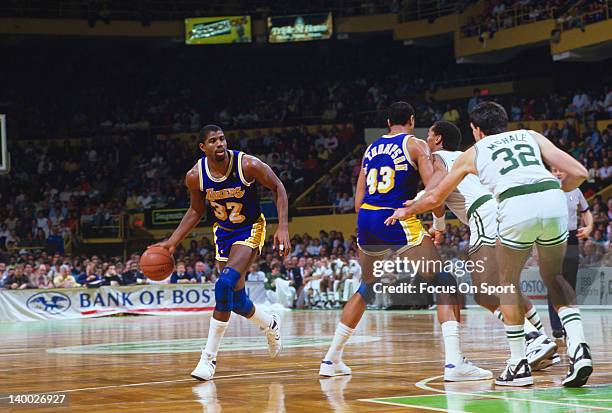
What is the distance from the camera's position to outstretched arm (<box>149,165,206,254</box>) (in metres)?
9.06

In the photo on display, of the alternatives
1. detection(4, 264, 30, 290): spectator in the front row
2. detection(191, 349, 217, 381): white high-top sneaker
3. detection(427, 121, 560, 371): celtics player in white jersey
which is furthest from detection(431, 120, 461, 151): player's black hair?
detection(4, 264, 30, 290): spectator in the front row

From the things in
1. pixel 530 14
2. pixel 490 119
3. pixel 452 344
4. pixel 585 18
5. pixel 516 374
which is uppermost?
pixel 530 14

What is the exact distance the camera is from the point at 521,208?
706cm

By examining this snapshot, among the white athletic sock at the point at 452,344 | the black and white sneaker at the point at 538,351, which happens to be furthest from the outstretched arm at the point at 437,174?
the black and white sneaker at the point at 538,351

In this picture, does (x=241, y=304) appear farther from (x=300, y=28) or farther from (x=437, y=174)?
(x=300, y=28)

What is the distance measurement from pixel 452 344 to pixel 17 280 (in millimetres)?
18756

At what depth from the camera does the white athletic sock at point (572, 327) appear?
7.12 m

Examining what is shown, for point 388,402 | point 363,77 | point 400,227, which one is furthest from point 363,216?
point 363,77

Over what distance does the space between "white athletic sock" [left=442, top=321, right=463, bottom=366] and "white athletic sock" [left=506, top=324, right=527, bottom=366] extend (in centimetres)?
53

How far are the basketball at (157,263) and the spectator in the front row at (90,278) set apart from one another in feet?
53.3

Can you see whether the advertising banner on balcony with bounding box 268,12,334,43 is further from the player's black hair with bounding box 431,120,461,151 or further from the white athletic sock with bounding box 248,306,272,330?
the player's black hair with bounding box 431,120,461,151

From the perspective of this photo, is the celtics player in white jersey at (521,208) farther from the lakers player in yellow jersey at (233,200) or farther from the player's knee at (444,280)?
the lakers player in yellow jersey at (233,200)

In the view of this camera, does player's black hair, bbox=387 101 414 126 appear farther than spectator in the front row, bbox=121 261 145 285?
No

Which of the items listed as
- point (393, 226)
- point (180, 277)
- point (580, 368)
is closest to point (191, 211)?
point (393, 226)
